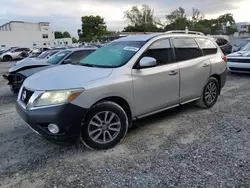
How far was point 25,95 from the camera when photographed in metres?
3.32

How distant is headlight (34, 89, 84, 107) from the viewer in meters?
2.92

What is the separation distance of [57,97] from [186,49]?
2752 mm

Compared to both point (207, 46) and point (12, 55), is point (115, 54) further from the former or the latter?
point (12, 55)

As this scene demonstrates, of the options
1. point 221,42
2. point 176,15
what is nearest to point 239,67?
point 221,42

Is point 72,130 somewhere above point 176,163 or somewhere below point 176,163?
above

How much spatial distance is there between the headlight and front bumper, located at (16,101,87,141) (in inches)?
2.7

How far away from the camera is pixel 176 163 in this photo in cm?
296

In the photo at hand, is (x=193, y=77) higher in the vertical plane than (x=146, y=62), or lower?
lower

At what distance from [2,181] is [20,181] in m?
0.22

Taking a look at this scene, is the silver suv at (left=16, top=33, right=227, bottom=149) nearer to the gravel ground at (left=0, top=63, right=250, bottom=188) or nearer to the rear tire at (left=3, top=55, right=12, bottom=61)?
the gravel ground at (left=0, top=63, right=250, bottom=188)

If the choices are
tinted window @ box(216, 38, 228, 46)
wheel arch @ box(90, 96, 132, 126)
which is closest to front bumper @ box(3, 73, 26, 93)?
wheel arch @ box(90, 96, 132, 126)

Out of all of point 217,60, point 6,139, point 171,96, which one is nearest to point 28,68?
point 6,139

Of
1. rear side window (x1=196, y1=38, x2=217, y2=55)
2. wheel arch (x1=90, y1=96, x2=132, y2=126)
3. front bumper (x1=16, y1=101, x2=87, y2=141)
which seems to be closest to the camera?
front bumper (x1=16, y1=101, x2=87, y2=141)

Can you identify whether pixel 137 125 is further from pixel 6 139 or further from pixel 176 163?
pixel 6 139
